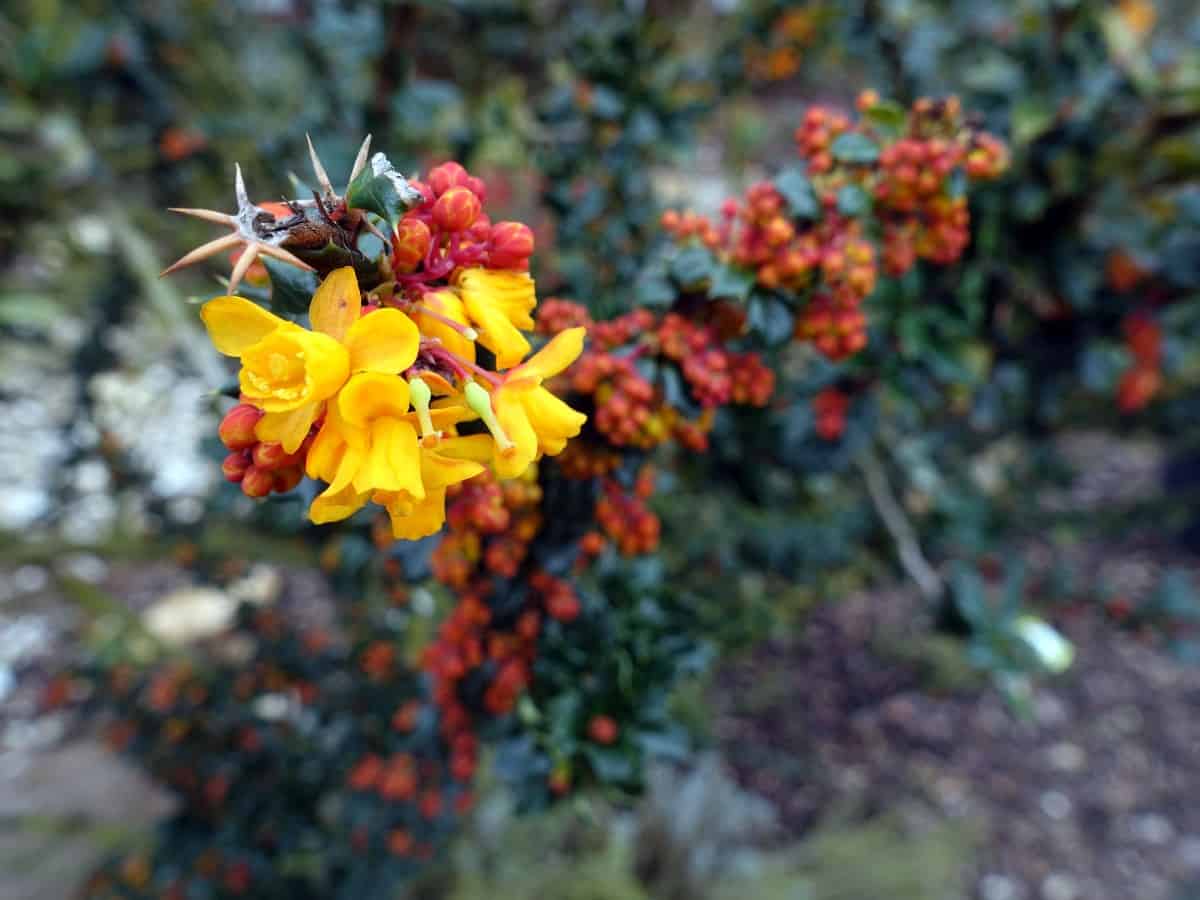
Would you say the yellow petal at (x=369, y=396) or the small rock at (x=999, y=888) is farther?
the small rock at (x=999, y=888)

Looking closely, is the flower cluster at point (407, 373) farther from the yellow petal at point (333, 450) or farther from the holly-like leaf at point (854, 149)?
the holly-like leaf at point (854, 149)

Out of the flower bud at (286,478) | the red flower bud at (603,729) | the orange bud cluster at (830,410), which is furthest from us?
the orange bud cluster at (830,410)

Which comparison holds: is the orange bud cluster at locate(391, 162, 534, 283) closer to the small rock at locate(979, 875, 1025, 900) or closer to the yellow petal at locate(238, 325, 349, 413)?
the yellow petal at locate(238, 325, 349, 413)

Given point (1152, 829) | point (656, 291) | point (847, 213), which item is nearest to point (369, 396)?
point (656, 291)

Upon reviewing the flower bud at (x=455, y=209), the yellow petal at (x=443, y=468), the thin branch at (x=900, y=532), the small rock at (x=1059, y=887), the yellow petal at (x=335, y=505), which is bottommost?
the small rock at (x=1059, y=887)

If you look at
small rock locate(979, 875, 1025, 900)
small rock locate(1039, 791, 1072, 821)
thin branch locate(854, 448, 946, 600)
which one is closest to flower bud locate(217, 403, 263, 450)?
thin branch locate(854, 448, 946, 600)

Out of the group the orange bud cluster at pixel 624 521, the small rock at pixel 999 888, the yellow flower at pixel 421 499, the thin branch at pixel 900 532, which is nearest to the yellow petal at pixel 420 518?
the yellow flower at pixel 421 499

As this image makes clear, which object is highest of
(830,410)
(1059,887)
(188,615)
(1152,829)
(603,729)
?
(188,615)

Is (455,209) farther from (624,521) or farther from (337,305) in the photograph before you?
(624,521)
